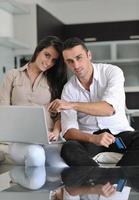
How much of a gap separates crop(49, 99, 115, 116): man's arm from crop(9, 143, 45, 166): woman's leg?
27 centimetres

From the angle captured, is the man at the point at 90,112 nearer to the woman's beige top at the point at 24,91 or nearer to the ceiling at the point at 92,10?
the woman's beige top at the point at 24,91

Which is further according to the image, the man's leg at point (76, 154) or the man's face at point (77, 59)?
the man's face at point (77, 59)

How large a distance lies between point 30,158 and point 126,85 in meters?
3.86

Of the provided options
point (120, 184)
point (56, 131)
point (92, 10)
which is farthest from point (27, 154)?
point (92, 10)

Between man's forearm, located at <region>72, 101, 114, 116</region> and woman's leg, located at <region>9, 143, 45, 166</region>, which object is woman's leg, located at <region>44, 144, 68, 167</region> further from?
man's forearm, located at <region>72, 101, 114, 116</region>

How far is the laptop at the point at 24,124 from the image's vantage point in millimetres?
2121

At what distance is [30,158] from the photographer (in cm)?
227

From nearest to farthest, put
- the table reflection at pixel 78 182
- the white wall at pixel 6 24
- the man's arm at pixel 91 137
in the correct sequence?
the table reflection at pixel 78 182, the man's arm at pixel 91 137, the white wall at pixel 6 24

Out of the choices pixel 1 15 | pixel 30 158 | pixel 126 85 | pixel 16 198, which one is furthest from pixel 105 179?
pixel 126 85

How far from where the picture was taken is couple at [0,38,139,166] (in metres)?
2.17

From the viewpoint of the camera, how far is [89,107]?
219 centimetres

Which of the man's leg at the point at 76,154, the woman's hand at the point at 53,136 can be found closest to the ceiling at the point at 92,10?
the woman's hand at the point at 53,136

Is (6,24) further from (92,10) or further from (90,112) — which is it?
(90,112)

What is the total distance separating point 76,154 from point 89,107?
26 cm
